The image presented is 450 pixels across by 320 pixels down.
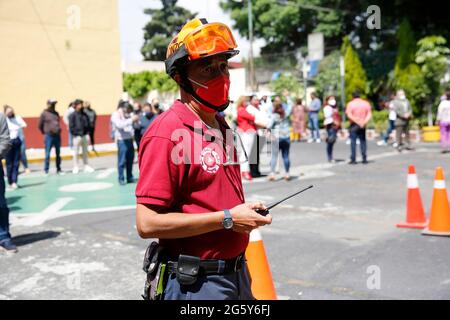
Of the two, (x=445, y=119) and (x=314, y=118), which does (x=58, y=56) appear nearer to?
(x=314, y=118)

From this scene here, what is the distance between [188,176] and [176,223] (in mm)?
193

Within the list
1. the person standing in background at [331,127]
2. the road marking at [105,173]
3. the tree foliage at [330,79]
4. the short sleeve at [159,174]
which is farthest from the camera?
the tree foliage at [330,79]

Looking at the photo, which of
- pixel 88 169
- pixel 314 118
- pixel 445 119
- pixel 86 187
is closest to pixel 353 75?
pixel 314 118

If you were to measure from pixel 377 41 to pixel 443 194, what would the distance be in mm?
27399

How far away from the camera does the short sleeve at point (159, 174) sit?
7.00ft

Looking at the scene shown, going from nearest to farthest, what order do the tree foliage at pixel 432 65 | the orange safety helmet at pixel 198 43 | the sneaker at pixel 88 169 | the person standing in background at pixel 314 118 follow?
the orange safety helmet at pixel 198 43 → the sneaker at pixel 88 169 → the person standing in background at pixel 314 118 → the tree foliage at pixel 432 65

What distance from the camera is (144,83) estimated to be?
37.0 metres

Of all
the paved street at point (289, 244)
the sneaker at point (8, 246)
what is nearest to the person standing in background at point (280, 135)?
the paved street at point (289, 244)

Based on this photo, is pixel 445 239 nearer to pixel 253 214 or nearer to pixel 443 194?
pixel 443 194

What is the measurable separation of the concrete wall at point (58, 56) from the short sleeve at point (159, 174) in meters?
17.6

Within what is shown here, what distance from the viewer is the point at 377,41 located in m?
32.2

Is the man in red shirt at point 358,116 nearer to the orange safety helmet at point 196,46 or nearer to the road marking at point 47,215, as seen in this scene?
the road marking at point 47,215

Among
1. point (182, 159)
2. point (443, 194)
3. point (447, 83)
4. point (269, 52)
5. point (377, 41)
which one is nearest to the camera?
point (182, 159)
